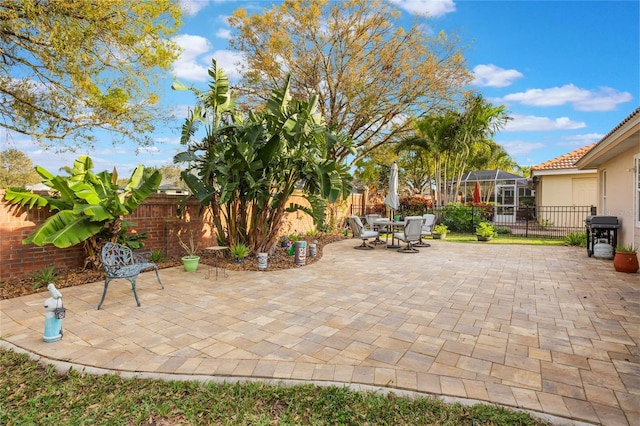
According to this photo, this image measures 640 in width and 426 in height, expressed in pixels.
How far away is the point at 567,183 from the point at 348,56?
1386cm

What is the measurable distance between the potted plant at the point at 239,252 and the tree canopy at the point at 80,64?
4739 mm

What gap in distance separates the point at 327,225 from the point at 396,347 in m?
9.42

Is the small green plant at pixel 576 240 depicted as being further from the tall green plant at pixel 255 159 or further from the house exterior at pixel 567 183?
the tall green plant at pixel 255 159

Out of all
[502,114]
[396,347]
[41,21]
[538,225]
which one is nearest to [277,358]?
[396,347]

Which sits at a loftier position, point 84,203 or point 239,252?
point 84,203

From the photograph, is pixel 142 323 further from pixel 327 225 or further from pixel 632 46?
pixel 632 46

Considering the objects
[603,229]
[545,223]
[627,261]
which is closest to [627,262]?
[627,261]

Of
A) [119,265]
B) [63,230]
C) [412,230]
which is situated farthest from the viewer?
[412,230]

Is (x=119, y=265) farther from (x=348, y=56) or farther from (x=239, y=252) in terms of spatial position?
(x=348, y=56)

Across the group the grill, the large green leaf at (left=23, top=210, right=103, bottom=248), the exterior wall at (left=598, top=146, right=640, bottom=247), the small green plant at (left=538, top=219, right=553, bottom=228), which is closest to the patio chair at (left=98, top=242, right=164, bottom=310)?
the large green leaf at (left=23, top=210, right=103, bottom=248)

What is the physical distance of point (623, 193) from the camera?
8.65 metres

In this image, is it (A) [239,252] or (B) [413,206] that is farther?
(B) [413,206]

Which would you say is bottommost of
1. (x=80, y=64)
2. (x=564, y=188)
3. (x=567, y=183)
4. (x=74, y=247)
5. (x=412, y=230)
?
(x=74, y=247)

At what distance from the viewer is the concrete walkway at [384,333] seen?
279 centimetres
